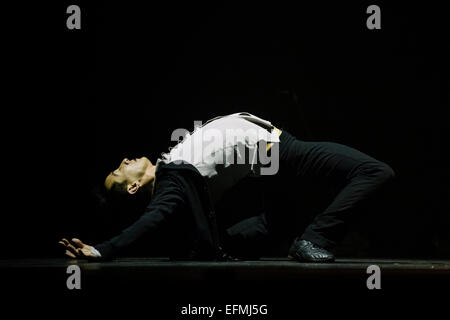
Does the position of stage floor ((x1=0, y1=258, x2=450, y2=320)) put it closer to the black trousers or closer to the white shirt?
the black trousers

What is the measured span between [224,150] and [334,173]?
41 cm

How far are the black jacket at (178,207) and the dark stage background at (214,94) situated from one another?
64cm

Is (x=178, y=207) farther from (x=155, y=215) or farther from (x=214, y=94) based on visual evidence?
(x=214, y=94)

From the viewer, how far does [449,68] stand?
2627 millimetres

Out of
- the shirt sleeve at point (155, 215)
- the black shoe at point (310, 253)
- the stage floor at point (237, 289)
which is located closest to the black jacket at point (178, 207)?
the shirt sleeve at point (155, 215)

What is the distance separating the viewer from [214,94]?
104 inches

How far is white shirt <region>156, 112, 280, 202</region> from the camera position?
6.71 feet

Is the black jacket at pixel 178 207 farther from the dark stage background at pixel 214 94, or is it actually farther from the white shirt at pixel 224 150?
the dark stage background at pixel 214 94

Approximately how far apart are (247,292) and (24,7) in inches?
66.6

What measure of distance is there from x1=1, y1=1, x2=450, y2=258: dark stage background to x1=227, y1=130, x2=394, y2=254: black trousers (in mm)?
471

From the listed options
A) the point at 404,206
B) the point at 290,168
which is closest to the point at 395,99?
the point at 404,206

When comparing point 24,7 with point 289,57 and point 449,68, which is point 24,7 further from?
point 449,68

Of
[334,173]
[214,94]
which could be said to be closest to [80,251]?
[334,173]

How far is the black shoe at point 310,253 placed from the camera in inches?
74.6
